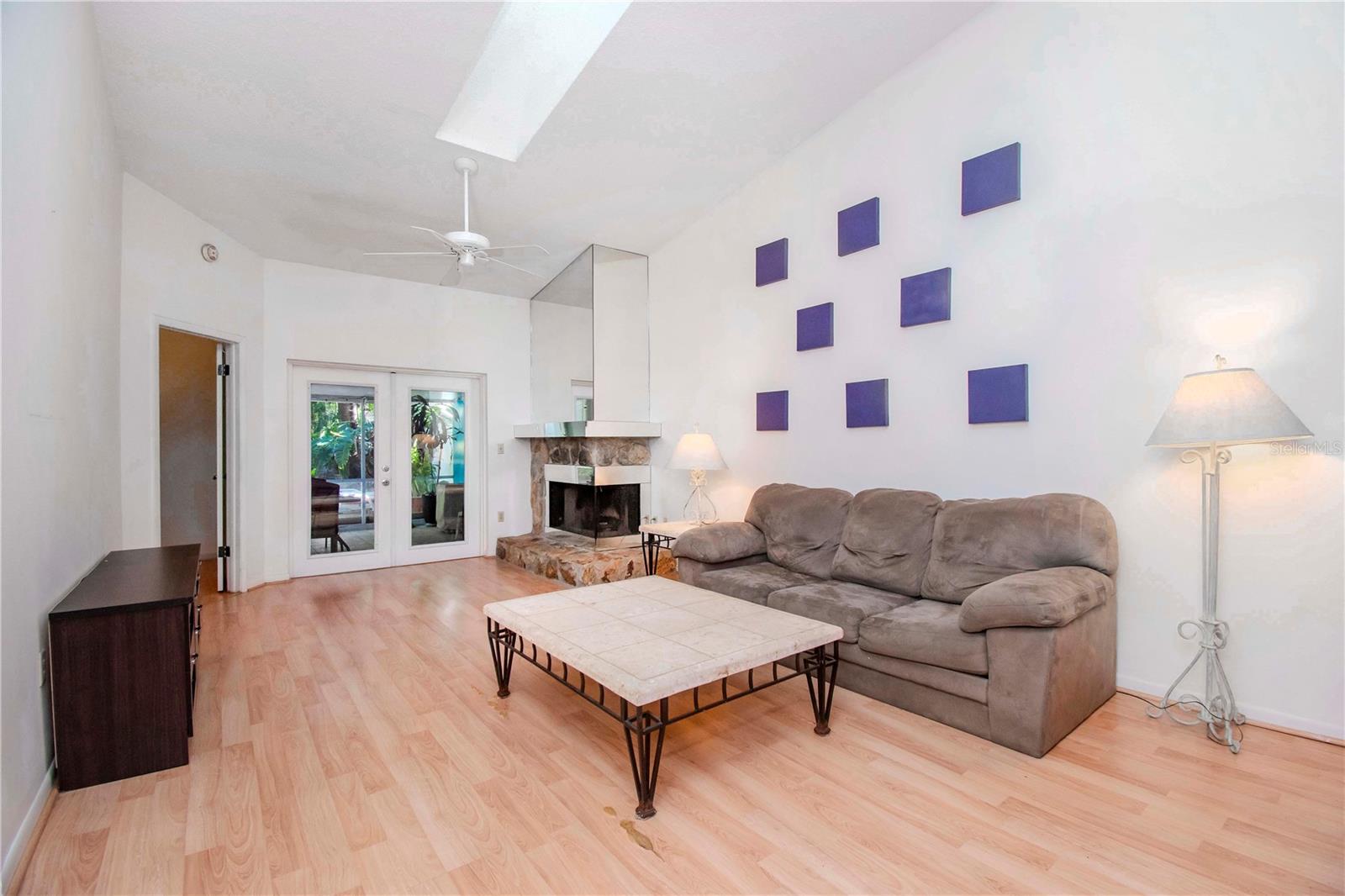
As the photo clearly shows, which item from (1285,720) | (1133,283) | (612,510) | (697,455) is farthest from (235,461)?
(1285,720)

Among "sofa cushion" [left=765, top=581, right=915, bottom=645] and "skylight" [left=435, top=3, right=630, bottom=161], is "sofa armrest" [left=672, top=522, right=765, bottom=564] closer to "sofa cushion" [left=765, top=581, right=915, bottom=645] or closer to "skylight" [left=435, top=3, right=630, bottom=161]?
"sofa cushion" [left=765, top=581, right=915, bottom=645]

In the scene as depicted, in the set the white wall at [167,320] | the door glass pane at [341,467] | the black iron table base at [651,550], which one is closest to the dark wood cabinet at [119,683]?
the white wall at [167,320]

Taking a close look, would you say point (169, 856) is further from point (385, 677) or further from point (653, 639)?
point (653, 639)

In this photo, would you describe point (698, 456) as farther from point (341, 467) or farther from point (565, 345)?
point (341, 467)

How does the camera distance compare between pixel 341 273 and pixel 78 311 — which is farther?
pixel 341 273

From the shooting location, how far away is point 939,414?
3.30 metres

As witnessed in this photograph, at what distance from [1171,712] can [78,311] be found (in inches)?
194

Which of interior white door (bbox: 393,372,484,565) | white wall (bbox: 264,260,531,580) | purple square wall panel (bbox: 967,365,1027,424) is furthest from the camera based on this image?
interior white door (bbox: 393,372,484,565)

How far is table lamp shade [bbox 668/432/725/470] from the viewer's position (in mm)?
4320

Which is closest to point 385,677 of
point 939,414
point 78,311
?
point 78,311

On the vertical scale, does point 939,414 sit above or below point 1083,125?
below

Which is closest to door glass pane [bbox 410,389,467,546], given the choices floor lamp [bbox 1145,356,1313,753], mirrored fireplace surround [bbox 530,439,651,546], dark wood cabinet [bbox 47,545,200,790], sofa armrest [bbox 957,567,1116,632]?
mirrored fireplace surround [bbox 530,439,651,546]

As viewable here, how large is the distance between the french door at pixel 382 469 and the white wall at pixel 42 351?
2503 millimetres

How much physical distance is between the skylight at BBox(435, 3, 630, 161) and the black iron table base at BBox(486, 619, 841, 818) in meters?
2.85
